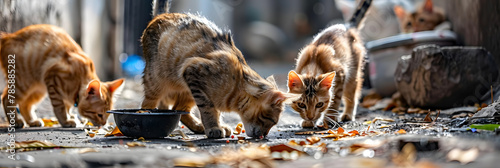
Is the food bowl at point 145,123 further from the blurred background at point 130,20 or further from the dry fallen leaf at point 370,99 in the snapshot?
the dry fallen leaf at point 370,99

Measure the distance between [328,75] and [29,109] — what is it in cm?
291

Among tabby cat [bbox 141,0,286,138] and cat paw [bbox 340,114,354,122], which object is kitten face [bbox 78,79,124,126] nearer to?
tabby cat [bbox 141,0,286,138]

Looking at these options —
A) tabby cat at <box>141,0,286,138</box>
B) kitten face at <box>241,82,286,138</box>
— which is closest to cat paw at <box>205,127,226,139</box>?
tabby cat at <box>141,0,286,138</box>

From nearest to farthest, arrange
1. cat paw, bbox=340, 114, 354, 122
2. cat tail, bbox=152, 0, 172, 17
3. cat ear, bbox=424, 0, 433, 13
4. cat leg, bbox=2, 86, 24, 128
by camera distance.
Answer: cat leg, bbox=2, 86, 24, 128, cat tail, bbox=152, 0, 172, 17, cat paw, bbox=340, 114, 354, 122, cat ear, bbox=424, 0, 433, 13

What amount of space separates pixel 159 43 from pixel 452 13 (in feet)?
18.0

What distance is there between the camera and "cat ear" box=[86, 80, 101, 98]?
432cm

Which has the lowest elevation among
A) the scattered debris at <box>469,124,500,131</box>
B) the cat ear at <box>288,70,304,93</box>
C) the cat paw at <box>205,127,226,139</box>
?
the cat paw at <box>205,127,226,139</box>

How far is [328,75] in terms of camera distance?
12.9ft

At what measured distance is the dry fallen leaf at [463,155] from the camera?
7.17 feet

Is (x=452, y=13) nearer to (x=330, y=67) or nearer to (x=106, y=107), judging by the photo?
(x=330, y=67)

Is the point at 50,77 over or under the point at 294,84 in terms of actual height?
over

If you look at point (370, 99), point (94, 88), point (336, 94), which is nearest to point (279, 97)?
point (336, 94)

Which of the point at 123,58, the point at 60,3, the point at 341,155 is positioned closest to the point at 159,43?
the point at 341,155

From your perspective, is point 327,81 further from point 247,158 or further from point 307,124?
point 247,158
